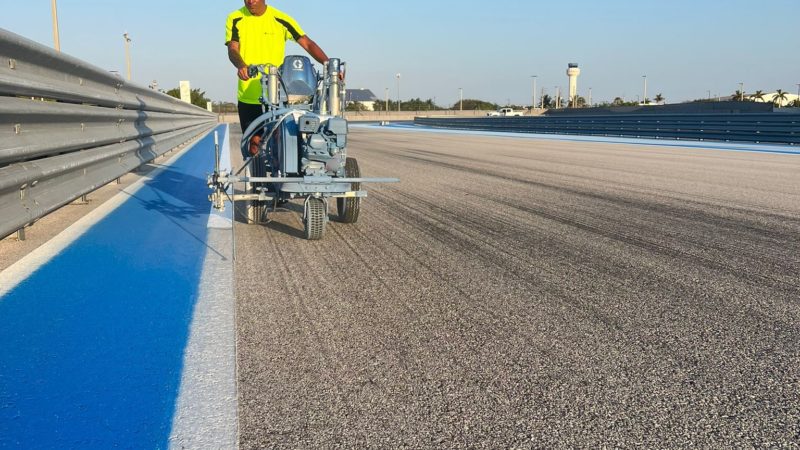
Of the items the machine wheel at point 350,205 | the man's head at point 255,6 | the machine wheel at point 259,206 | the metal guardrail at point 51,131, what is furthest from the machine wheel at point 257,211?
the man's head at point 255,6

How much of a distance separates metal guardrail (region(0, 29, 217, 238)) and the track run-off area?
55 centimetres

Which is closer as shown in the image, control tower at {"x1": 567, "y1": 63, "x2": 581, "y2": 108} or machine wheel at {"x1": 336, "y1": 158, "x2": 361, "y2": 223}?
machine wheel at {"x1": 336, "y1": 158, "x2": 361, "y2": 223}

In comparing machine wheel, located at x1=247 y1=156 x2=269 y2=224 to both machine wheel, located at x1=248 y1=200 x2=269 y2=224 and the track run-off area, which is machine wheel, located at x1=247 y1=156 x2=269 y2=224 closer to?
machine wheel, located at x1=248 y1=200 x2=269 y2=224

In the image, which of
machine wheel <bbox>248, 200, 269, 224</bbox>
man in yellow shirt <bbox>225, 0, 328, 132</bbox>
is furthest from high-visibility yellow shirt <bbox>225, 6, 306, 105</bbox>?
machine wheel <bbox>248, 200, 269, 224</bbox>

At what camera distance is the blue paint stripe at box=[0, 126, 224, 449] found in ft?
7.45

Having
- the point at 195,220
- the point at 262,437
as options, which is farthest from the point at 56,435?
the point at 195,220

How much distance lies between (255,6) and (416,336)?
15.9 ft

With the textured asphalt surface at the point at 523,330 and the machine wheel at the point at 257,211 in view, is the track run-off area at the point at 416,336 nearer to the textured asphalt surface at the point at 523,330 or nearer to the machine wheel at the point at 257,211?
the textured asphalt surface at the point at 523,330

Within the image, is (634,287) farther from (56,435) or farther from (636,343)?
(56,435)

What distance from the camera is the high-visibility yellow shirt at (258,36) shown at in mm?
6914

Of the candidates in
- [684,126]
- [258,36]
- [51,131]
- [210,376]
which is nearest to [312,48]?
[258,36]

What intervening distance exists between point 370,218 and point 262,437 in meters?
4.69

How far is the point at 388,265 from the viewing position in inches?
Result: 185

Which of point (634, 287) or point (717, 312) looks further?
point (634, 287)
